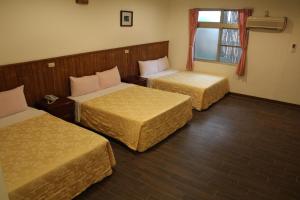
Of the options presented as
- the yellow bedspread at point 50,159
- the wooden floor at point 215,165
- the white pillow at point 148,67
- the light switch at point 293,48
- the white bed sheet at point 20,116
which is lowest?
the wooden floor at point 215,165

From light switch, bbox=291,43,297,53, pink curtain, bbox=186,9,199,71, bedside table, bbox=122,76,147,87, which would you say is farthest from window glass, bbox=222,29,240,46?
bedside table, bbox=122,76,147,87

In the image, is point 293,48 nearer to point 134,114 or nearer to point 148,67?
point 148,67

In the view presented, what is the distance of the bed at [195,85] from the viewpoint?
4449 millimetres

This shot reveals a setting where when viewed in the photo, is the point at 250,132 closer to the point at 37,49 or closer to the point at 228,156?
the point at 228,156

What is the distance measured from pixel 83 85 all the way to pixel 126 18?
169 centimetres

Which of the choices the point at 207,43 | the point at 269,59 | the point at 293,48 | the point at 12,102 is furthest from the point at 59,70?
the point at 293,48

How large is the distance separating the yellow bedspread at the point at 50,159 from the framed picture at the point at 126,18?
2565mm

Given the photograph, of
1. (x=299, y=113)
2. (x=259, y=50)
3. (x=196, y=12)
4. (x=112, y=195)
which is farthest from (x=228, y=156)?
(x=196, y=12)

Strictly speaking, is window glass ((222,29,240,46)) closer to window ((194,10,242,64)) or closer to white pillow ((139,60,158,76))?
window ((194,10,242,64))

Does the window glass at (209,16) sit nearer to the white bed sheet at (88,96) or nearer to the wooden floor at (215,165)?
the wooden floor at (215,165)

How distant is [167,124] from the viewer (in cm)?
339

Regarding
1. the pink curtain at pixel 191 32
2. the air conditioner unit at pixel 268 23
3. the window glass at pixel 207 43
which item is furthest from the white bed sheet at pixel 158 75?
the air conditioner unit at pixel 268 23

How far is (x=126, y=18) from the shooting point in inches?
185

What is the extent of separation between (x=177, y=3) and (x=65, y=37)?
307 cm
